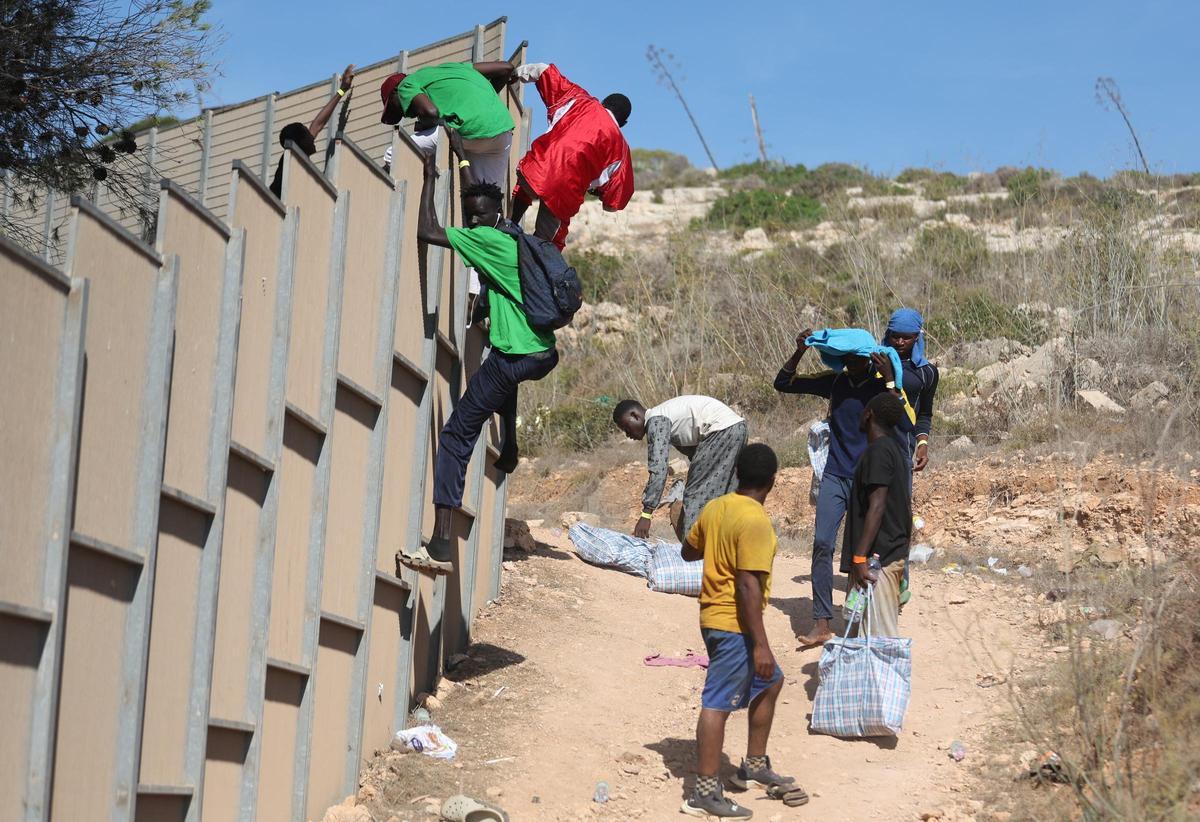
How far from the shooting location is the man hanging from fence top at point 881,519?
24.0 ft

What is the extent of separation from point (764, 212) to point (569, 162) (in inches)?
742

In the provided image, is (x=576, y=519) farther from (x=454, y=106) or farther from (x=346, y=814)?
(x=346, y=814)

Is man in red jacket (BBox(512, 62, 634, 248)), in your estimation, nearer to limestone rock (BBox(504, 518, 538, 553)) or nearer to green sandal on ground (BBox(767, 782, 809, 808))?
limestone rock (BBox(504, 518, 538, 553))

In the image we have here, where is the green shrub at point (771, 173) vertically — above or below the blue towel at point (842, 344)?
above

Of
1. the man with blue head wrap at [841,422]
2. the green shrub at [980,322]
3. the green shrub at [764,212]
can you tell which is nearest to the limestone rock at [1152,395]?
the green shrub at [980,322]

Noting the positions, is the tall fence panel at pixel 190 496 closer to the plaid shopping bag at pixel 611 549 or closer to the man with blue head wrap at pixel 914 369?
the man with blue head wrap at pixel 914 369

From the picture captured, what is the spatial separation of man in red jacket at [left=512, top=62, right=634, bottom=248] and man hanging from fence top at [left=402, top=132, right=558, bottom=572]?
95cm

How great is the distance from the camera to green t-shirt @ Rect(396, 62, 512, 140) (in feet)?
→ 25.2

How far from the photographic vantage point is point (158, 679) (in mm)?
4684

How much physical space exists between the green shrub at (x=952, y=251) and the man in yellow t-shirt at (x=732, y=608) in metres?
14.6

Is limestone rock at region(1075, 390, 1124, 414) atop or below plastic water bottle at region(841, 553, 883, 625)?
atop

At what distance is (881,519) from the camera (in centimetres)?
740

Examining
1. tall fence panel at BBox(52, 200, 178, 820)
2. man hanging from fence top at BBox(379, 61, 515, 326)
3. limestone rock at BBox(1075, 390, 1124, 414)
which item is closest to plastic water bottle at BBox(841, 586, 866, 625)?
man hanging from fence top at BBox(379, 61, 515, 326)

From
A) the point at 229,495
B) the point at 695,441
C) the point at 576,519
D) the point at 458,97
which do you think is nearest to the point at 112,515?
the point at 229,495
